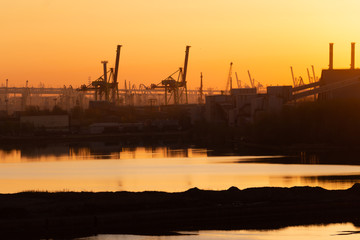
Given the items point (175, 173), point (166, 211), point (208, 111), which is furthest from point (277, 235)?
point (208, 111)

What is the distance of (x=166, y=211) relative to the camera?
20.2m

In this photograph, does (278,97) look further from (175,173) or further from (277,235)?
(277,235)

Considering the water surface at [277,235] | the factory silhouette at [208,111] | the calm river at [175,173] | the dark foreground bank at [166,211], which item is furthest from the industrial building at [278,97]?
the water surface at [277,235]

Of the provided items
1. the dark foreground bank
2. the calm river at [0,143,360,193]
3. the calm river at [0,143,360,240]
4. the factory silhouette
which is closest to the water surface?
the calm river at [0,143,360,240]

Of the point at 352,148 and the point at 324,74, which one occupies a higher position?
the point at 324,74

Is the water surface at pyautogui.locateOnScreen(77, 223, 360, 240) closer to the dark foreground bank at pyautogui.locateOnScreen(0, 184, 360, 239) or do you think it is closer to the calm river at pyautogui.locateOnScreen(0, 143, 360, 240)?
the calm river at pyautogui.locateOnScreen(0, 143, 360, 240)

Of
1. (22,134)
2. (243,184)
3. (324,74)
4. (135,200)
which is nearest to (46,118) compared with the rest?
(22,134)

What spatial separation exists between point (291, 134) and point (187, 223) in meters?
42.0

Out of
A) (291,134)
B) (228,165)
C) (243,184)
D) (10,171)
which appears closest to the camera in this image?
(243,184)

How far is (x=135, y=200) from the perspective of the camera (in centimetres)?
2147

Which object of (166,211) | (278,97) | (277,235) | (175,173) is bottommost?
(175,173)

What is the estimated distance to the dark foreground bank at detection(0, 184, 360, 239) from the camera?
19062 millimetres

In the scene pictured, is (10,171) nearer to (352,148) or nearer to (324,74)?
(352,148)

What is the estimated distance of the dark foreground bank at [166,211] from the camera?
1906 cm
